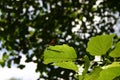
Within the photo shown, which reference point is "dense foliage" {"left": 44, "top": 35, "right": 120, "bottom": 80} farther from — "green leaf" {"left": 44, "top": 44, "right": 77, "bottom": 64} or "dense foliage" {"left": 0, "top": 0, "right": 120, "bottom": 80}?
"dense foliage" {"left": 0, "top": 0, "right": 120, "bottom": 80}

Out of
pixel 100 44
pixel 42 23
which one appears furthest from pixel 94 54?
pixel 42 23

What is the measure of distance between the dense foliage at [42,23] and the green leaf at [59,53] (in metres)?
5.85

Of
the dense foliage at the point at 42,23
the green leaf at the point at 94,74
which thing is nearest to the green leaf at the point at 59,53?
the green leaf at the point at 94,74

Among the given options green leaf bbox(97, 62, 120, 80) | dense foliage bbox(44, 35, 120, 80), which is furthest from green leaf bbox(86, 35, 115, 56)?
green leaf bbox(97, 62, 120, 80)

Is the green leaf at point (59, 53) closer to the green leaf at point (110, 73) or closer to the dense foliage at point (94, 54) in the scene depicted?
the dense foliage at point (94, 54)

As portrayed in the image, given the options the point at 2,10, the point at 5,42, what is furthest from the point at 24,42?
the point at 2,10

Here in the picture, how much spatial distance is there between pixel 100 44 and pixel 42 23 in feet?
22.0

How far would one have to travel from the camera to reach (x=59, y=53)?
3.20 ft

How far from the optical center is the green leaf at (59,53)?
971 millimetres

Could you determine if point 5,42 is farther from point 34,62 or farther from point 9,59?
point 34,62

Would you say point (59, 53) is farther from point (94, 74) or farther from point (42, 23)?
point (42, 23)

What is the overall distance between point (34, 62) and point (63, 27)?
1840 mm

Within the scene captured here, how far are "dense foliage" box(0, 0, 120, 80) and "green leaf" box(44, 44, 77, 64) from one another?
5848 millimetres

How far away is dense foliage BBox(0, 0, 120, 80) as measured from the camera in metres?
7.37
